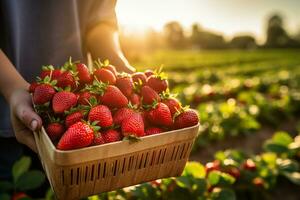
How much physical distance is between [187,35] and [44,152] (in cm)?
5806

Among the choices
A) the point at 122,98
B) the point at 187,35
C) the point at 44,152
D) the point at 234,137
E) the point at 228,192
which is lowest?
the point at 187,35

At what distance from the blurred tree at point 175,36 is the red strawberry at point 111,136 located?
186 ft

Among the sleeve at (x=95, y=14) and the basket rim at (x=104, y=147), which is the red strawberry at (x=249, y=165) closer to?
the sleeve at (x=95, y=14)

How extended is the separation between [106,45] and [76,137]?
0.97 meters

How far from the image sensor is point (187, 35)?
58.7 meters

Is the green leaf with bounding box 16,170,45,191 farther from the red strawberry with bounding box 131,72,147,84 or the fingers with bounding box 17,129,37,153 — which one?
the red strawberry with bounding box 131,72,147,84

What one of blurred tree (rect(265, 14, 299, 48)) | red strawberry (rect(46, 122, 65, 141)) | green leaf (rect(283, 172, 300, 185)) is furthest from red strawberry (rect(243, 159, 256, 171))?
blurred tree (rect(265, 14, 299, 48))

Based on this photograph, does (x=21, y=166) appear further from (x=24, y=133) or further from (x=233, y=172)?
(x=233, y=172)

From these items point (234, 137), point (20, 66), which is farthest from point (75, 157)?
point (234, 137)

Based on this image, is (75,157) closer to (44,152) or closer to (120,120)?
(44,152)

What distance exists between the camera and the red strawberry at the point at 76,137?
4.74 ft

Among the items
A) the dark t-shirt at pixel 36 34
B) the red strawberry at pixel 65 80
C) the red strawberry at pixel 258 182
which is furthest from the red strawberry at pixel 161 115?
the red strawberry at pixel 258 182

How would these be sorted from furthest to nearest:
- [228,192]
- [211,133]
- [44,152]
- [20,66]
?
[211,133] < [228,192] < [20,66] < [44,152]

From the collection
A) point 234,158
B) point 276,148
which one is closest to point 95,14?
point 234,158
